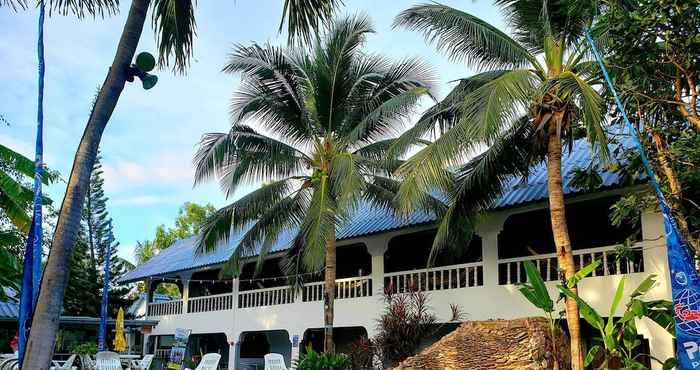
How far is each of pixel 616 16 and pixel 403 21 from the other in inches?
161

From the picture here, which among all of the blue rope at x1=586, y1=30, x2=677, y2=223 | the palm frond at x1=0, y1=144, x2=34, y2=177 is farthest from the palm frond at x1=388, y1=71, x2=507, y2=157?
the palm frond at x1=0, y1=144, x2=34, y2=177

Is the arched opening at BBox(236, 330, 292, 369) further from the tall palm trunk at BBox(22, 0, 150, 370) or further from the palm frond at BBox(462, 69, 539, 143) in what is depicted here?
the tall palm trunk at BBox(22, 0, 150, 370)

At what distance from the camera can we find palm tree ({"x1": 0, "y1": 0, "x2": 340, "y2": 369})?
189 inches

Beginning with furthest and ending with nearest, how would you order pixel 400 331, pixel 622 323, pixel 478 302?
1. pixel 478 302
2. pixel 400 331
3. pixel 622 323

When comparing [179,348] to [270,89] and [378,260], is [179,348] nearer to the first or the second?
[378,260]

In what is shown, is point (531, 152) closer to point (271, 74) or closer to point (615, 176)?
point (615, 176)

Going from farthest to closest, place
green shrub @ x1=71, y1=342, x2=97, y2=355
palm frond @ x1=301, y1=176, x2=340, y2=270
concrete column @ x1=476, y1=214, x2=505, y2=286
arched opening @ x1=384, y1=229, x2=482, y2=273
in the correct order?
green shrub @ x1=71, y1=342, x2=97, y2=355 < arched opening @ x1=384, y1=229, x2=482, y2=273 < concrete column @ x1=476, y1=214, x2=505, y2=286 < palm frond @ x1=301, y1=176, x2=340, y2=270

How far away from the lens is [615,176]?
11922 millimetres

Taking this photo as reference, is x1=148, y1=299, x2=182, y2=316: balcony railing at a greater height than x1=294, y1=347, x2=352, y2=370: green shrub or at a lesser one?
greater

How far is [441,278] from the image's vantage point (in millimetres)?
15242

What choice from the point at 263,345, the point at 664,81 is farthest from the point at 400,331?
the point at 263,345

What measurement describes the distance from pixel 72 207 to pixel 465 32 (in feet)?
25.2

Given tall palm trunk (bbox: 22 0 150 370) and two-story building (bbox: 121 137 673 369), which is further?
two-story building (bbox: 121 137 673 369)

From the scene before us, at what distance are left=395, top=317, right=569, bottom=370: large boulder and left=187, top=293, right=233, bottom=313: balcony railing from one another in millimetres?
11964
